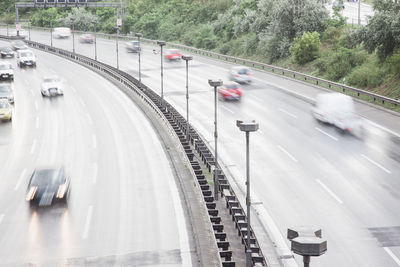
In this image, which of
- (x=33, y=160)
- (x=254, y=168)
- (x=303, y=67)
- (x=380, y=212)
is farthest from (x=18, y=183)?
(x=303, y=67)

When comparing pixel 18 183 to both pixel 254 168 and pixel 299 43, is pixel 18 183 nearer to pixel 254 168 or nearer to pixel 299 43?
pixel 254 168

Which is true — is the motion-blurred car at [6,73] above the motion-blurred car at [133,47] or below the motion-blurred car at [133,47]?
below

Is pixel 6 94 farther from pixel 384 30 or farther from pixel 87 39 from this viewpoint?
pixel 87 39

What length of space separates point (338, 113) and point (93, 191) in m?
16.7

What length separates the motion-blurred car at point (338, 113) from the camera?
123 ft

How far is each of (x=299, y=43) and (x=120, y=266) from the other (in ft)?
156

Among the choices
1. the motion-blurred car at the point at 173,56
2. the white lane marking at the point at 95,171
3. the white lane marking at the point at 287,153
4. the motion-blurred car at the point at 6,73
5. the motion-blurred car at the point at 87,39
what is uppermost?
the motion-blurred car at the point at 87,39

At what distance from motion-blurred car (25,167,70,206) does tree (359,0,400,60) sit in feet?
94.1

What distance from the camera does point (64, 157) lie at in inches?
1363

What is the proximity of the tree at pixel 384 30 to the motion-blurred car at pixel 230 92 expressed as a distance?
33.6 feet

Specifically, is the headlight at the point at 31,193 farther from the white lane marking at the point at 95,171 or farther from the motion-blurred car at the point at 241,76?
the motion-blurred car at the point at 241,76

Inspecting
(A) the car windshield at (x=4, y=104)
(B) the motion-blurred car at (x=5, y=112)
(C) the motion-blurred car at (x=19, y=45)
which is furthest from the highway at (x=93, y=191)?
(C) the motion-blurred car at (x=19, y=45)

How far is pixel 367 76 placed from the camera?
50312mm

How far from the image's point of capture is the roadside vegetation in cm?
4816
